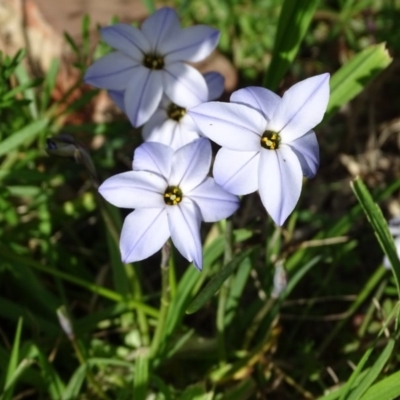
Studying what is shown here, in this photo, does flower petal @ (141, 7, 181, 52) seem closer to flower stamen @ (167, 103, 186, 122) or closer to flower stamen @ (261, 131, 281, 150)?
flower stamen @ (167, 103, 186, 122)

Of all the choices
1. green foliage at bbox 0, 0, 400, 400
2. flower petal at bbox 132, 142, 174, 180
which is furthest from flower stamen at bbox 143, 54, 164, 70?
flower petal at bbox 132, 142, 174, 180

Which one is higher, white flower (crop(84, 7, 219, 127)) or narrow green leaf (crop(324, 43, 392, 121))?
white flower (crop(84, 7, 219, 127))

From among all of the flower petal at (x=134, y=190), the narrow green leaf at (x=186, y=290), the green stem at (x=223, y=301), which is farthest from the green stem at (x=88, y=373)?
the flower petal at (x=134, y=190)

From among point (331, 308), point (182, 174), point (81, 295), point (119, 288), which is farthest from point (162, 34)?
point (331, 308)

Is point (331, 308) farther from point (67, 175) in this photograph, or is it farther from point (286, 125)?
point (286, 125)

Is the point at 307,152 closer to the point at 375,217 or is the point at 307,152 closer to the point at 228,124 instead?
the point at 228,124

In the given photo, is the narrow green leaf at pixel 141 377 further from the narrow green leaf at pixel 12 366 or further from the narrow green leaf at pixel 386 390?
the narrow green leaf at pixel 386 390

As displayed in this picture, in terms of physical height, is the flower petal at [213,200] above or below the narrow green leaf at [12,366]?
below
